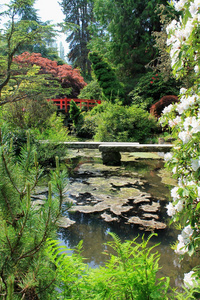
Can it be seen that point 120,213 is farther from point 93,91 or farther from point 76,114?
point 93,91

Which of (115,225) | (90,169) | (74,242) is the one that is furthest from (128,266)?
(90,169)

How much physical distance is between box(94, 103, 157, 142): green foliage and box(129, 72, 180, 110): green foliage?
4020mm

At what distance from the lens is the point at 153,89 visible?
13.2 meters

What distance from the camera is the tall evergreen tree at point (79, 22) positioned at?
27000mm

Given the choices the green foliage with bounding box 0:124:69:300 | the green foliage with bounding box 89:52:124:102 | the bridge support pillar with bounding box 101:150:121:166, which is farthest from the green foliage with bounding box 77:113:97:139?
the green foliage with bounding box 0:124:69:300

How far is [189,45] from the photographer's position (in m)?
1.19

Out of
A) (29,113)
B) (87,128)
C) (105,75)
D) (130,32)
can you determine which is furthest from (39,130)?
(130,32)

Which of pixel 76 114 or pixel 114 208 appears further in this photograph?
pixel 76 114

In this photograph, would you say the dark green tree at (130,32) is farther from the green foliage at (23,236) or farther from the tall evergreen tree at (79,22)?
the green foliage at (23,236)

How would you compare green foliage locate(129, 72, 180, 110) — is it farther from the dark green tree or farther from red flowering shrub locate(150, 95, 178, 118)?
the dark green tree

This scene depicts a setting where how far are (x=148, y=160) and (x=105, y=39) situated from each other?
1452 cm

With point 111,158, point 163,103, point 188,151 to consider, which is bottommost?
point 111,158

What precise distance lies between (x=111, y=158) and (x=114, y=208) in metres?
2.91

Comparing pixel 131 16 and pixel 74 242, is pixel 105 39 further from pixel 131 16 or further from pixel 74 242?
pixel 74 242
